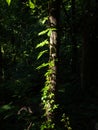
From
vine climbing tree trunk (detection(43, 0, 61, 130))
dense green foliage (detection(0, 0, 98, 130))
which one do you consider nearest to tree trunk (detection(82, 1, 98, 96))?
dense green foliage (detection(0, 0, 98, 130))

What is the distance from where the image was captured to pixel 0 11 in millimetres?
13742

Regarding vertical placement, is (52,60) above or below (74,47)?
below

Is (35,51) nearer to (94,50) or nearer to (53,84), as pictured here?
(94,50)

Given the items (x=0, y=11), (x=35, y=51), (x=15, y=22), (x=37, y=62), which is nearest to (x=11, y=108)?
(x=0, y=11)

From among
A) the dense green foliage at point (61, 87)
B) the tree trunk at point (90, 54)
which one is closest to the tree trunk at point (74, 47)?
the dense green foliage at point (61, 87)

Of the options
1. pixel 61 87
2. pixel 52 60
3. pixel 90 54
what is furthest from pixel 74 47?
pixel 52 60

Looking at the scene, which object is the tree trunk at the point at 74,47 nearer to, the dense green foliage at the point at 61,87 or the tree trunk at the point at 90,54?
the dense green foliage at the point at 61,87

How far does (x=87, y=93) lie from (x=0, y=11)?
21.0 ft

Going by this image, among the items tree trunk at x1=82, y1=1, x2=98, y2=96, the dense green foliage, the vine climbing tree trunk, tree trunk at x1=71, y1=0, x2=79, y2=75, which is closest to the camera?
the vine climbing tree trunk

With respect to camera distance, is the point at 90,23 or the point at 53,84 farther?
the point at 90,23

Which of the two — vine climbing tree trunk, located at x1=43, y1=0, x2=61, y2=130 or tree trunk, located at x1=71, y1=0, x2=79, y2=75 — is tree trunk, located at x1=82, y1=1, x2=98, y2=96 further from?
vine climbing tree trunk, located at x1=43, y1=0, x2=61, y2=130

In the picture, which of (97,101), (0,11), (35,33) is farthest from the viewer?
(35,33)

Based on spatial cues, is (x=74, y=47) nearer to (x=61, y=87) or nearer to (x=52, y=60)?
(x=61, y=87)

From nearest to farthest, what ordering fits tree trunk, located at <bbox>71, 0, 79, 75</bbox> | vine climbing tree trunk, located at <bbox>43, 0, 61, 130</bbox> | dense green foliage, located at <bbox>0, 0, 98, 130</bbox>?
1. vine climbing tree trunk, located at <bbox>43, 0, 61, 130</bbox>
2. dense green foliage, located at <bbox>0, 0, 98, 130</bbox>
3. tree trunk, located at <bbox>71, 0, 79, 75</bbox>
